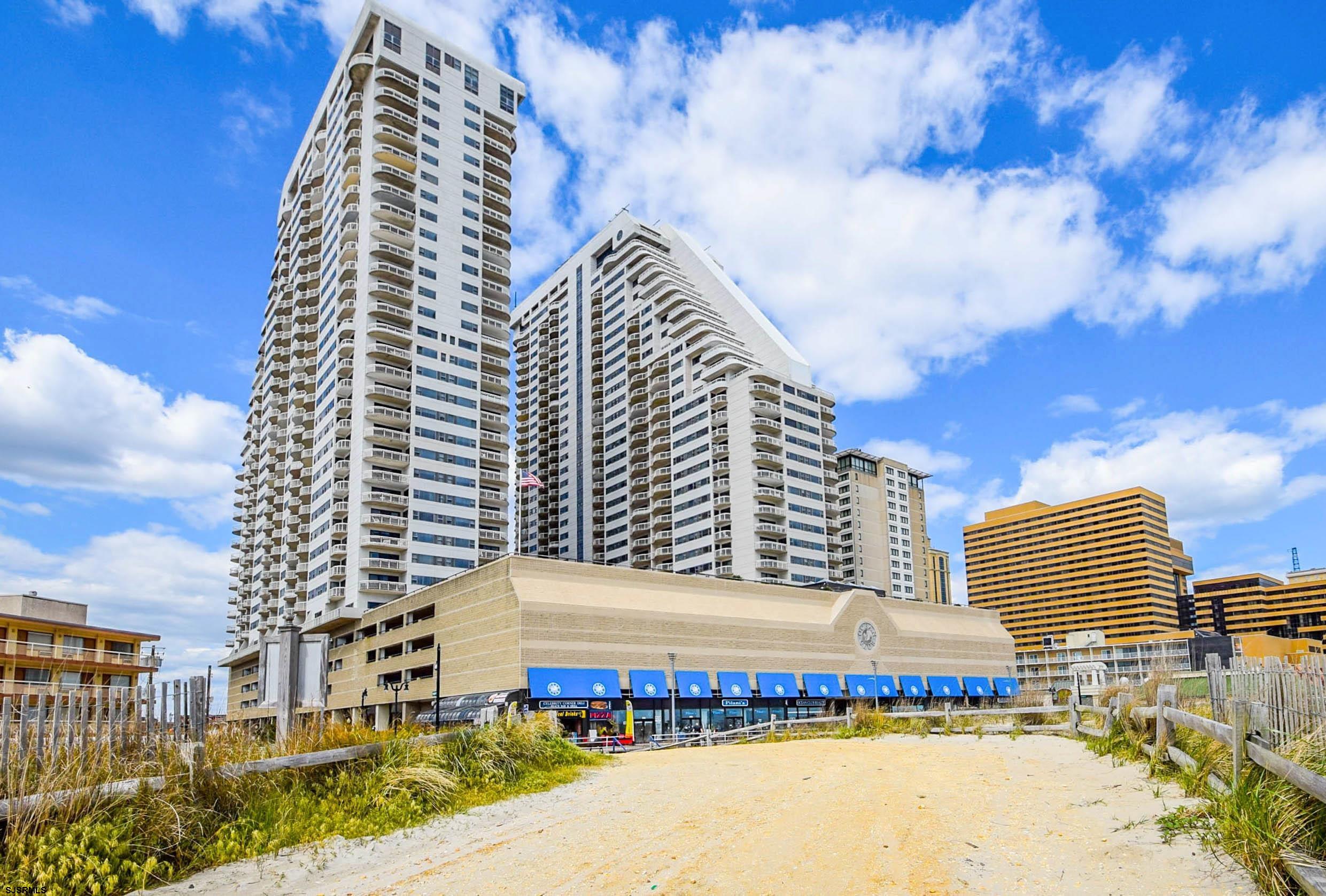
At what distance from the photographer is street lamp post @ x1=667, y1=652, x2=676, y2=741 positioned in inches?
2114

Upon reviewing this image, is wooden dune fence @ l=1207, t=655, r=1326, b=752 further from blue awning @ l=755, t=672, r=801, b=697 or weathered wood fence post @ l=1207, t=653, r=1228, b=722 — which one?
blue awning @ l=755, t=672, r=801, b=697

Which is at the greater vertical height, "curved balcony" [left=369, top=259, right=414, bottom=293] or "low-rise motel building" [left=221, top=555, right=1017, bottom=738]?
"curved balcony" [left=369, top=259, right=414, bottom=293]

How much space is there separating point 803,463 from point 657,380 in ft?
70.2

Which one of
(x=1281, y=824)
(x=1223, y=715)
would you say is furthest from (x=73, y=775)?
(x=1223, y=715)

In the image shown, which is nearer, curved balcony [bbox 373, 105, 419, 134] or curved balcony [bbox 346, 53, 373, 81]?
curved balcony [bbox 373, 105, 419, 134]

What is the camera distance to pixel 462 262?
9788cm

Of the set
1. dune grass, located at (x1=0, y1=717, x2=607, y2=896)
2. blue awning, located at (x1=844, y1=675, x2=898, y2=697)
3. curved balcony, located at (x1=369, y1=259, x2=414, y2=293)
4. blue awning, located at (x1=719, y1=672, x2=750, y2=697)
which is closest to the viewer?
dune grass, located at (x1=0, y1=717, x2=607, y2=896)

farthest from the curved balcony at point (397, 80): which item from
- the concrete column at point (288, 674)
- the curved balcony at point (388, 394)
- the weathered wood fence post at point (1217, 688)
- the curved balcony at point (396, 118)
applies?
the weathered wood fence post at point (1217, 688)

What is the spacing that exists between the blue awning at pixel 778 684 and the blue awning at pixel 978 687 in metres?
26.6

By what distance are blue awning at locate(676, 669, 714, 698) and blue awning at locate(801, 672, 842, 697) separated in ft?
34.9

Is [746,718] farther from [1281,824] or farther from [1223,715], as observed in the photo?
[1281,824]

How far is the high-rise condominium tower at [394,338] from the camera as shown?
88.0 m

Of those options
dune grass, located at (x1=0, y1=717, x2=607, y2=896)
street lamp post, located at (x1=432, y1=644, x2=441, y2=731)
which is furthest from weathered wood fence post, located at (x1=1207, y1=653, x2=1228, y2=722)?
street lamp post, located at (x1=432, y1=644, x2=441, y2=731)

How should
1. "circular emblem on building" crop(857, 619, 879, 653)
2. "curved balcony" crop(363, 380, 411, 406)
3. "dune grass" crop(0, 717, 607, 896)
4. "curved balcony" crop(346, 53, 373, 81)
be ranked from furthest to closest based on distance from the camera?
1. "curved balcony" crop(346, 53, 373, 81)
2. "curved balcony" crop(363, 380, 411, 406)
3. "circular emblem on building" crop(857, 619, 879, 653)
4. "dune grass" crop(0, 717, 607, 896)
